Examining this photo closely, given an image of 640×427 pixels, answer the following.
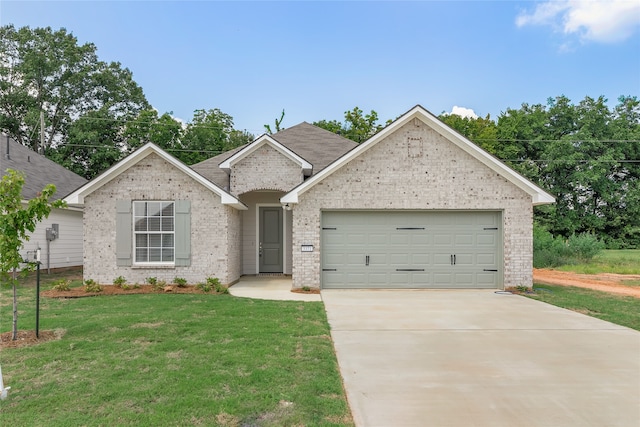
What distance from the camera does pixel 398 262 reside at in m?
12.1

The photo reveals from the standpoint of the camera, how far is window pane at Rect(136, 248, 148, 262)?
11961 millimetres

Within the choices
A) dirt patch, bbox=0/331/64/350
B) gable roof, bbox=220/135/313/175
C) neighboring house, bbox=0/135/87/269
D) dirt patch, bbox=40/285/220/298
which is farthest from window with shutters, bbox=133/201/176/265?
neighboring house, bbox=0/135/87/269

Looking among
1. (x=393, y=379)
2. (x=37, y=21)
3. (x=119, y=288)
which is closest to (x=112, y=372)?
(x=393, y=379)

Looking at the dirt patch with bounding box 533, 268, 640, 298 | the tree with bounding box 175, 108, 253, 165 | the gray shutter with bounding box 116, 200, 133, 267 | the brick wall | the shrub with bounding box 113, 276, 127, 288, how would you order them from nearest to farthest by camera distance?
1. the shrub with bounding box 113, 276, 127, 288
2. the gray shutter with bounding box 116, 200, 133, 267
3. the dirt patch with bounding box 533, 268, 640, 298
4. the brick wall
5. the tree with bounding box 175, 108, 253, 165

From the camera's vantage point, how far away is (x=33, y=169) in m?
18.2

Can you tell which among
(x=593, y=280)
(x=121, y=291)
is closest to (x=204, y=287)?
(x=121, y=291)

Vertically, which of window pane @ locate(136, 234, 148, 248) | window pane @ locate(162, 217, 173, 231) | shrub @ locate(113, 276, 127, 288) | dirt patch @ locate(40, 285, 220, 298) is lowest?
dirt patch @ locate(40, 285, 220, 298)

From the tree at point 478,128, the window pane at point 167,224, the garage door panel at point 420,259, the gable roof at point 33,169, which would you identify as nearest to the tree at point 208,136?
the gable roof at point 33,169

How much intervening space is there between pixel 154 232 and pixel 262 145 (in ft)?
15.5

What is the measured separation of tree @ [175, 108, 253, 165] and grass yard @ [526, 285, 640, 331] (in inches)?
1067

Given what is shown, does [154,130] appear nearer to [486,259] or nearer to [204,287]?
[204,287]

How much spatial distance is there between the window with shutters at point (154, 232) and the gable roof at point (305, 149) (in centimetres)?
310

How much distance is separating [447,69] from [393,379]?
16.0m

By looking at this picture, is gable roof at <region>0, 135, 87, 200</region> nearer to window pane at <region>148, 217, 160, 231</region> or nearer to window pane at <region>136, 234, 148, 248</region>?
window pane at <region>136, 234, 148, 248</region>
